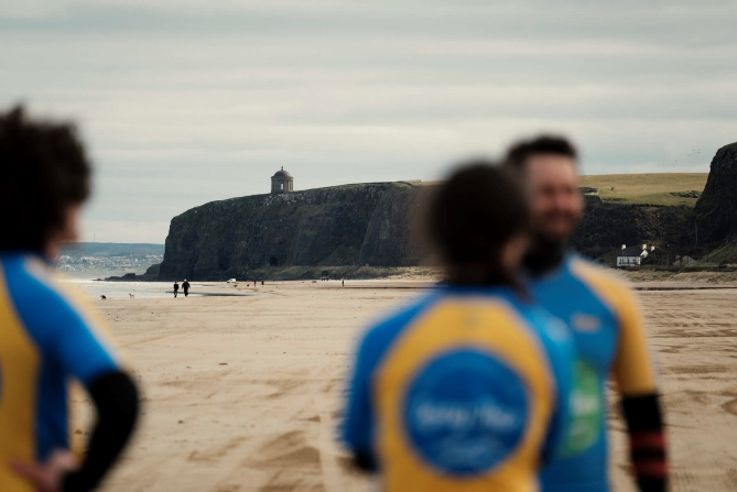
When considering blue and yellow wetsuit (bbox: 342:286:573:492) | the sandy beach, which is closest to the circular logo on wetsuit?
blue and yellow wetsuit (bbox: 342:286:573:492)

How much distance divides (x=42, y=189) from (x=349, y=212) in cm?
17460

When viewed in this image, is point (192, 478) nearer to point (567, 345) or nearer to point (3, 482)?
point (3, 482)

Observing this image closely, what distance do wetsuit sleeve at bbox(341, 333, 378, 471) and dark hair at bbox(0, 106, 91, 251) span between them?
874 millimetres

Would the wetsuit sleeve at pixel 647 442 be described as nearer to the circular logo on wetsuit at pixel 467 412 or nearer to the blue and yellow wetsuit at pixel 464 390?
the blue and yellow wetsuit at pixel 464 390

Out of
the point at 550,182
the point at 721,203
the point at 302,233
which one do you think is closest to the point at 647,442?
the point at 550,182

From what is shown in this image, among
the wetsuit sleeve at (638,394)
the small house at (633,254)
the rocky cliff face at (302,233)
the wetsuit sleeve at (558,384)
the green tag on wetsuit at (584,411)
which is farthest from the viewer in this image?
the rocky cliff face at (302,233)

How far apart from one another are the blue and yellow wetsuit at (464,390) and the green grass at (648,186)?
141196mm

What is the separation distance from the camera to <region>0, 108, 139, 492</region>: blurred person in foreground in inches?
108

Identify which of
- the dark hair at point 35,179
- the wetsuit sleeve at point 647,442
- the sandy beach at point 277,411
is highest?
the dark hair at point 35,179

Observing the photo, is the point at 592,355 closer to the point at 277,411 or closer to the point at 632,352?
the point at 632,352

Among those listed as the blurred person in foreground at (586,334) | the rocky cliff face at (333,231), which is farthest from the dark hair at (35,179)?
the rocky cliff face at (333,231)

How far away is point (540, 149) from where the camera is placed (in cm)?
382

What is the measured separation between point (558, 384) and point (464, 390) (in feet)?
0.80

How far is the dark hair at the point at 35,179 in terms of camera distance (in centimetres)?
286
